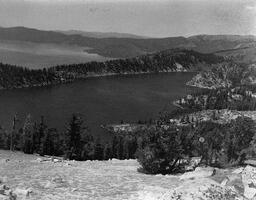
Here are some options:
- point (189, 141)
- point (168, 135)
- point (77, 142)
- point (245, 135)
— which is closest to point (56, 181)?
point (168, 135)

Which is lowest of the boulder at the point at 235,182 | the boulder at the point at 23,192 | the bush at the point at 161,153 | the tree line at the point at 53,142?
the tree line at the point at 53,142

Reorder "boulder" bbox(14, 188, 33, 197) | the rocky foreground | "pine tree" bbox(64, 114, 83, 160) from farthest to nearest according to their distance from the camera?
1. "pine tree" bbox(64, 114, 83, 160)
2. "boulder" bbox(14, 188, 33, 197)
3. the rocky foreground

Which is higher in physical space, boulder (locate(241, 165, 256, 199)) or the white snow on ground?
boulder (locate(241, 165, 256, 199))

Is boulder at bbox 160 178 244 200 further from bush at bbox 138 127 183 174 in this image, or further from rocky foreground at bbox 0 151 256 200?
bush at bbox 138 127 183 174

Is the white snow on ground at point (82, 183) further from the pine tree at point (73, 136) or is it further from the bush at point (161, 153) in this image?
the pine tree at point (73, 136)

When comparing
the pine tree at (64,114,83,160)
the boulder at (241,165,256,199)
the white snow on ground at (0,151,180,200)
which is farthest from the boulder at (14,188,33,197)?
the pine tree at (64,114,83,160)

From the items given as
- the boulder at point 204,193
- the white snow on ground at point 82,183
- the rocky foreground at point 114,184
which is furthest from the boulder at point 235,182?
the white snow on ground at point 82,183

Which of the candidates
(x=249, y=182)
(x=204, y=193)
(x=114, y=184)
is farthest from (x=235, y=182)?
(x=114, y=184)

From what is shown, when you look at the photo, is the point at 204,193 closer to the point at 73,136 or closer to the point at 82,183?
the point at 82,183

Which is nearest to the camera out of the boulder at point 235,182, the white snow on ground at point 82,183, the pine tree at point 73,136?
the boulder at point 235,182
